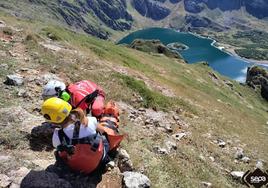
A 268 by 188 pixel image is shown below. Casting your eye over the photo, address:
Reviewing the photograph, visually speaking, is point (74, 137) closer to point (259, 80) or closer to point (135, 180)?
point (135, 180)

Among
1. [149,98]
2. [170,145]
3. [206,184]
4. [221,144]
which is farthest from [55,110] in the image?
[149,98]

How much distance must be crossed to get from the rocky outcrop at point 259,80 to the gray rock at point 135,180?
101 meters

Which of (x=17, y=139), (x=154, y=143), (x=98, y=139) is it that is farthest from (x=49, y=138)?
(x=154, y=143)

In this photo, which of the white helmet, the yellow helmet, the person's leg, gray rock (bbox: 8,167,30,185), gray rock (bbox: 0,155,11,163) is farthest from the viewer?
the person's leg

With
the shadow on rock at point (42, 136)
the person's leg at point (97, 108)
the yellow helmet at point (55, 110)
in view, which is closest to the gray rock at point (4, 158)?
the shadow on rock at point (42, 136)

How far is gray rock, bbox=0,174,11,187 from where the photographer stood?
31.8 ft

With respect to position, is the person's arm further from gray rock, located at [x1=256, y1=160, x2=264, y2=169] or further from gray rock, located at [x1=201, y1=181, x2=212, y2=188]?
gray rock, located at [x1=256, y1=160, x2=264, y2=169]

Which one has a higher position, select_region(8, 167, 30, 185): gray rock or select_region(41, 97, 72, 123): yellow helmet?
select_region(41, 97, 72, 123): yellow helmet

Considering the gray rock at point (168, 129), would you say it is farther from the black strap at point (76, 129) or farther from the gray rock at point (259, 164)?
the black strap at point (76, 129)

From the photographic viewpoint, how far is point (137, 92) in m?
22.7

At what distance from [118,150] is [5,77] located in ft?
25.9

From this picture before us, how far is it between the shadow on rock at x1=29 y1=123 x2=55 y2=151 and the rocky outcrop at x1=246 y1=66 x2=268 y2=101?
10109cm

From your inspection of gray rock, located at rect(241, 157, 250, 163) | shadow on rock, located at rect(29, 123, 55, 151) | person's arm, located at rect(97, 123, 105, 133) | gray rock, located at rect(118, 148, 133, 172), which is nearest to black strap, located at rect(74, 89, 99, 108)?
shadow on rock, located at rect(29, 123, 55, 151)

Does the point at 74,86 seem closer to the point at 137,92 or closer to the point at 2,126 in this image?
the point at 2,126
